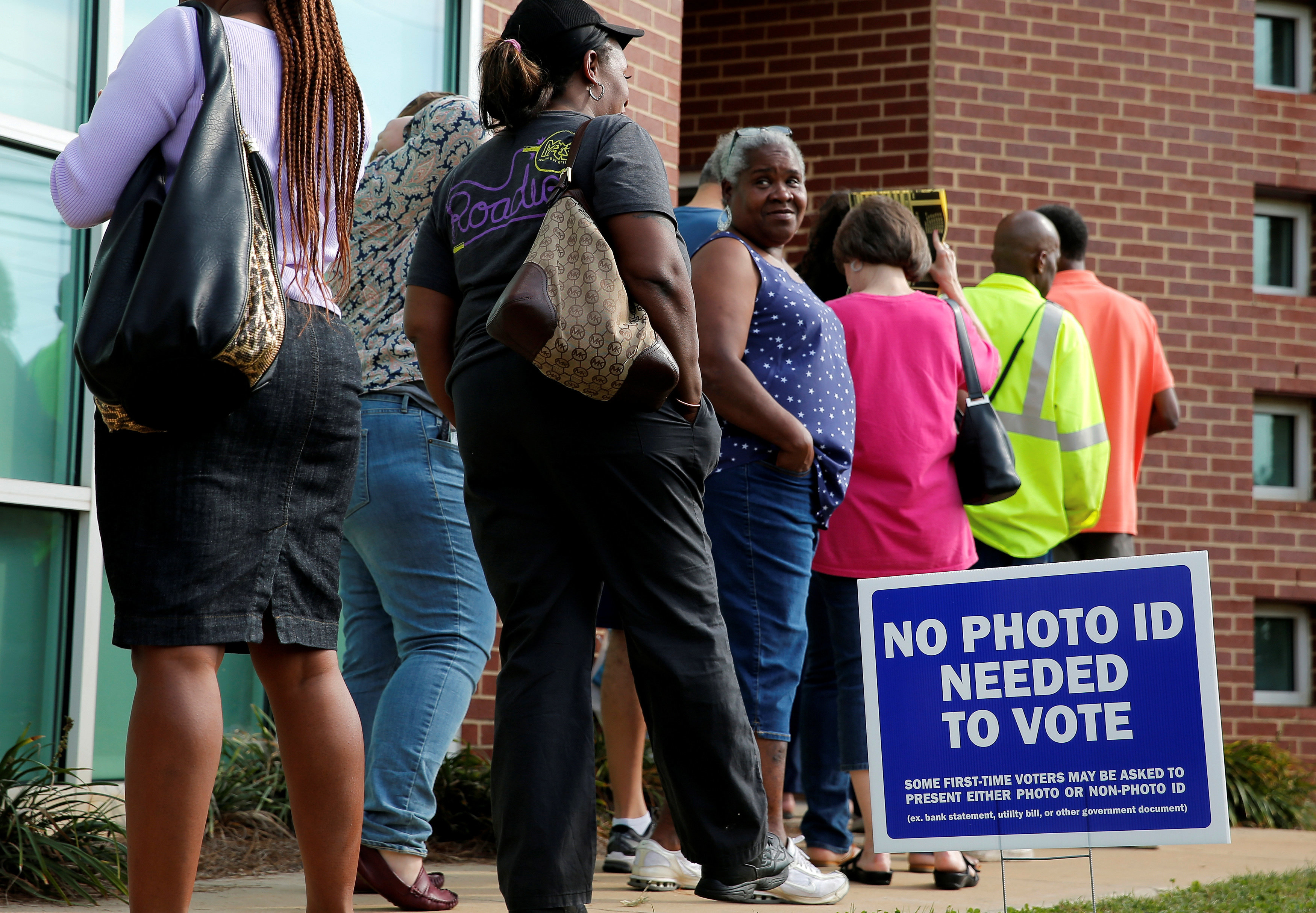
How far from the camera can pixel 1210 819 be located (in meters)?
2.88

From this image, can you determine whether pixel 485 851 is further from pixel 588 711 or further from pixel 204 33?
pixel 204 33

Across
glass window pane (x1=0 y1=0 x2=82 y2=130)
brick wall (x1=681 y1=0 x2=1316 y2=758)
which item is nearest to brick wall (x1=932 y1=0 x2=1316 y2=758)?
brick wall (x1=681 y1=0 x2=1316 y2=758)

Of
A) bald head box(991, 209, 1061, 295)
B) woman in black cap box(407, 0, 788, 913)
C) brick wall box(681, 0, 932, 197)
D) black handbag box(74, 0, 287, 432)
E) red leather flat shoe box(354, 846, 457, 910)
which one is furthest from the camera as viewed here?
brick wall box(681, 0, 932, 197)

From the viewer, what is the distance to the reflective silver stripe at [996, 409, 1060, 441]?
16.9ft

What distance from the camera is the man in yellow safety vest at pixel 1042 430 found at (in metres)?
5.10

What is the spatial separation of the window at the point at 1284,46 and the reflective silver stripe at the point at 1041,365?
5.14 metres

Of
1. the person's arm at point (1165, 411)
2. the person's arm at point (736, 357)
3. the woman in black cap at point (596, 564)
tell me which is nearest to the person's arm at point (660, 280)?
the woman in black cap at point (596, 564)

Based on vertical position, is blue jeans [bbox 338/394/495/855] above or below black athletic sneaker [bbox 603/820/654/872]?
above

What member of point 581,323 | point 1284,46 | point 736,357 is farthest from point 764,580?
point 1284,46

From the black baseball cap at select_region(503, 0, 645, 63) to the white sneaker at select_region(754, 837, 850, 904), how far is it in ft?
6.93

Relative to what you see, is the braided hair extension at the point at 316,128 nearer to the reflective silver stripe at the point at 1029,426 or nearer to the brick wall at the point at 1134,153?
the reflective silver stripe at the point at 1029,426

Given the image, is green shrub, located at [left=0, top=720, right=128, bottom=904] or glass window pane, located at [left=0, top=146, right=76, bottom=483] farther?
glass window pane, located at [left=0, top=146, right=76, bottom=483]

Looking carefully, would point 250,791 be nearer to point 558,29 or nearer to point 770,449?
point 770,449

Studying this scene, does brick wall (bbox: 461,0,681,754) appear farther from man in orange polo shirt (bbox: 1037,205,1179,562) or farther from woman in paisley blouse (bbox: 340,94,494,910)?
woman in paisley blouse (bbox: 340,94,494,910)
